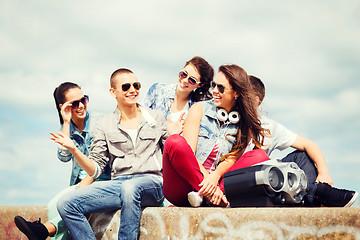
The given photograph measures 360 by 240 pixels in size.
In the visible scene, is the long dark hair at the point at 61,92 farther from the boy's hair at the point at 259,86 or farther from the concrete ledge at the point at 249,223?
the boy's hair at the point at 259,86

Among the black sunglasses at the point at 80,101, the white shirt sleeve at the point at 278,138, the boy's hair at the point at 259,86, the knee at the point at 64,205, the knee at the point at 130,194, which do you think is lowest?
the knee at the point at 64,205

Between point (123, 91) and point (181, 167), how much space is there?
1.32 metres

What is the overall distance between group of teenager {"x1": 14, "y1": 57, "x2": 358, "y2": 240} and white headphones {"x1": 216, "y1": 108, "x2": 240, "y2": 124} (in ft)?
0.04

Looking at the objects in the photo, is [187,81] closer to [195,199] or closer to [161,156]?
[161,156]

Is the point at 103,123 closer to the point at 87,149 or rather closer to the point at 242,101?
the point at 87,149

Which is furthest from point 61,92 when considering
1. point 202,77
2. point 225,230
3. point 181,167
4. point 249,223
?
point 249,223

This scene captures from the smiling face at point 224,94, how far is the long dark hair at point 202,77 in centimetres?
133

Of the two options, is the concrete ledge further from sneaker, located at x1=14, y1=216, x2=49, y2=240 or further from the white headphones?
the white headphones

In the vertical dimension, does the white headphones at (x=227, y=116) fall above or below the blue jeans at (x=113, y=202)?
above

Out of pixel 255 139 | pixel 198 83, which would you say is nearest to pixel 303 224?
pixel 255 139

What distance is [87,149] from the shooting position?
5.36 meters

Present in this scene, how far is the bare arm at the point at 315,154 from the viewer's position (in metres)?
4.77

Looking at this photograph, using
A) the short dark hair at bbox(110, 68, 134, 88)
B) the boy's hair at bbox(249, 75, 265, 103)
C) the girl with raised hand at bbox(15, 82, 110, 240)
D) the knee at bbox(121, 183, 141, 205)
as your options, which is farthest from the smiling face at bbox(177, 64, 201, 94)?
the knee at bbox(121, 183, 141, 205)

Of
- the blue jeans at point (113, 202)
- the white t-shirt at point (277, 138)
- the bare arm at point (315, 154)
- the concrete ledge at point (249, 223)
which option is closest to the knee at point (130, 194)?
the blue jeans at point (113, 202)
